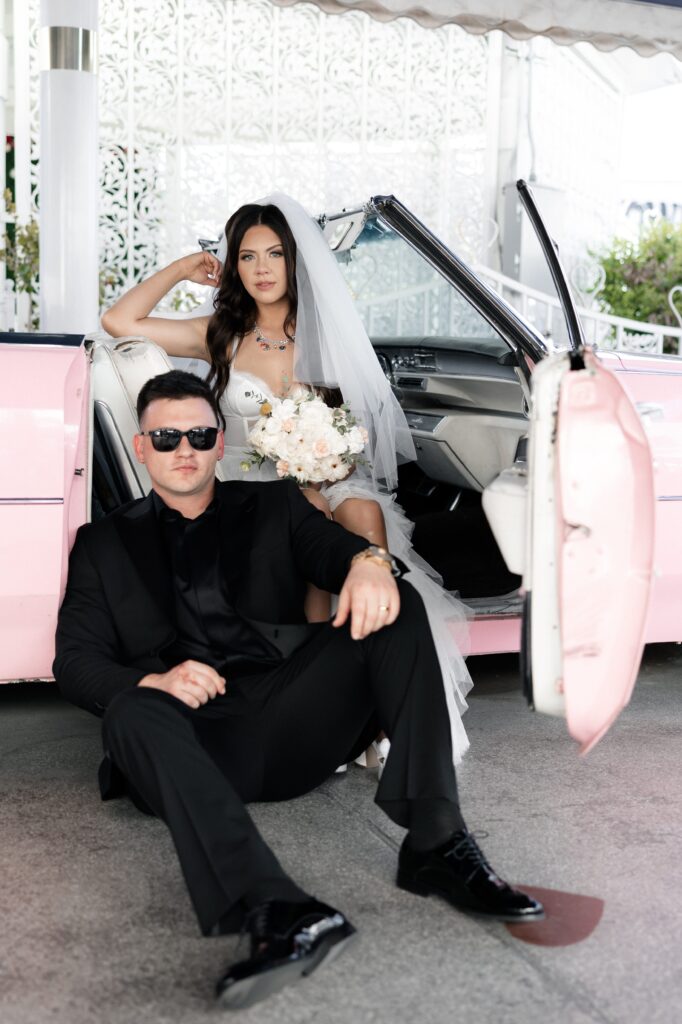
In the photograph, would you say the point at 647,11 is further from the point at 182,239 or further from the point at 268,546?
the point at 182,239

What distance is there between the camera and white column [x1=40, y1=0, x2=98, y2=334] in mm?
5312

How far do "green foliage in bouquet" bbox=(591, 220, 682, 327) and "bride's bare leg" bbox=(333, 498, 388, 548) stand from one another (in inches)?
260

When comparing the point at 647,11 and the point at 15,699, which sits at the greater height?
the point at 647,11

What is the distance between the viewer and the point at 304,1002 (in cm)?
184

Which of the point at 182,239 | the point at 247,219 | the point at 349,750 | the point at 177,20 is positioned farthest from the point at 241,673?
the point at 177,20

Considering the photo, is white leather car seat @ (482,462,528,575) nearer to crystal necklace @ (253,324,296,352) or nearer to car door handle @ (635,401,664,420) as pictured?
car door handle @ (635,401,664,420)

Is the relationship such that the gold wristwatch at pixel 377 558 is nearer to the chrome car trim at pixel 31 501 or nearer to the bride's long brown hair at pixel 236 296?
the chrome car trim at pixel 31 501

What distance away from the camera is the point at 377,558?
2.43m

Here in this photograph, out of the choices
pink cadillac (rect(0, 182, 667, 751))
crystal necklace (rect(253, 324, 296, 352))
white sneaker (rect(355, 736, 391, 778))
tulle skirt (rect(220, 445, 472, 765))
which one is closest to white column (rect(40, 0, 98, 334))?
pink cadillac (rect(0, 182, 667, 751))

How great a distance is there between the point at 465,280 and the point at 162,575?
1.29 meters

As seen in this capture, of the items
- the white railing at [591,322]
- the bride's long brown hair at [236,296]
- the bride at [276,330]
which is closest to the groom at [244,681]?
the bride at [276,330]

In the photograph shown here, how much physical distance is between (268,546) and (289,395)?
90 cm

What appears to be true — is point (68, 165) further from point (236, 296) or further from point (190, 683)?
point (190, 683)

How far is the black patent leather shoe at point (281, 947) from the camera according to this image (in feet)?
5.90
